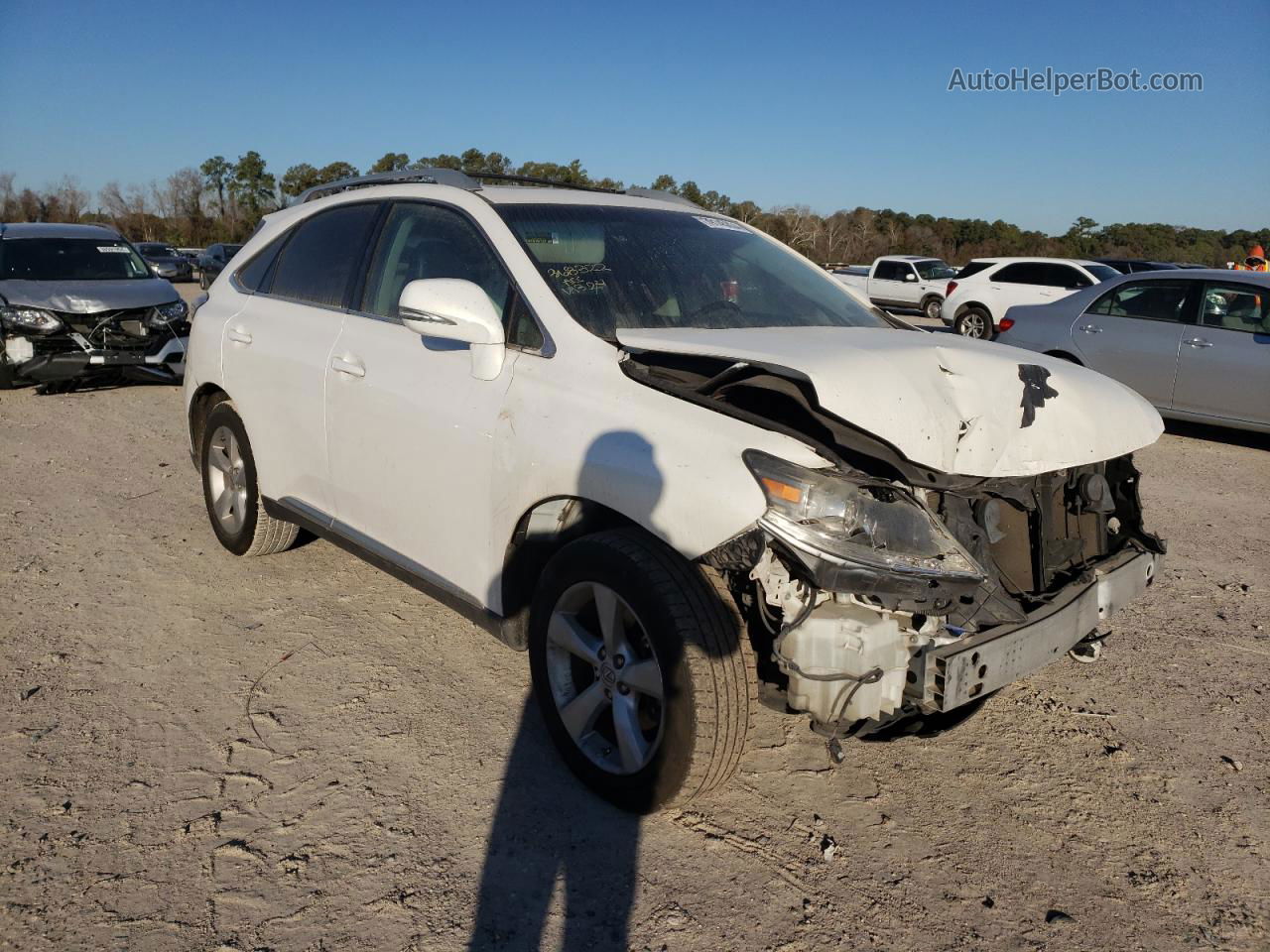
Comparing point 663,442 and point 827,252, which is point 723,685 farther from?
point 827,252

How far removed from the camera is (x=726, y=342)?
304 centimetres

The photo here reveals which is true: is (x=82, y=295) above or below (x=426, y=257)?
below

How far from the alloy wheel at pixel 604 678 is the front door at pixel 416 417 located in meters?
0.45

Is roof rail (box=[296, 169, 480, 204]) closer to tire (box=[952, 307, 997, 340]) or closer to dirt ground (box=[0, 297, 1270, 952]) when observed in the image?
dirt ground (box=[0, 297, 1270, 952])

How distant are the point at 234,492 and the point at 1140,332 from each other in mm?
8401

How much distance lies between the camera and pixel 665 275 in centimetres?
365

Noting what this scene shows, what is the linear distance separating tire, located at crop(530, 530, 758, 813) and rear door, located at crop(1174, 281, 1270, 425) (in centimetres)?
794

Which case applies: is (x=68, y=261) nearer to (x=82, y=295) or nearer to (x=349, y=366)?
(x=82, y=295)

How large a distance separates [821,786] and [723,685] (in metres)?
0.83

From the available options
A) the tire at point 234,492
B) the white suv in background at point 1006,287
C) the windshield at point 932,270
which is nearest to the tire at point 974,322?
the white suv in background at point 1006,287

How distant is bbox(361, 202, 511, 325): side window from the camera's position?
11.6 ft

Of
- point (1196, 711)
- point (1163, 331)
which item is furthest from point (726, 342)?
point (1163, 331)

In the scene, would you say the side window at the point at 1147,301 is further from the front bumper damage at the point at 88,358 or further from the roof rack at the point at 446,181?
the front bumper damage at the point at 88,358

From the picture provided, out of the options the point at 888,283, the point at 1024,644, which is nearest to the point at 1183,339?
the point at 1024,644
